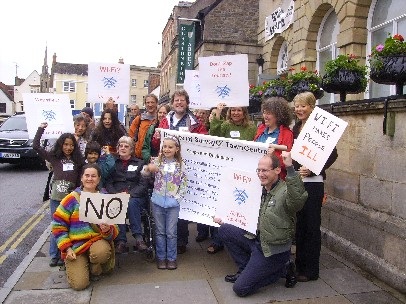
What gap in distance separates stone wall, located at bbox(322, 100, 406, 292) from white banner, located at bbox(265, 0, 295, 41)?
7993mm

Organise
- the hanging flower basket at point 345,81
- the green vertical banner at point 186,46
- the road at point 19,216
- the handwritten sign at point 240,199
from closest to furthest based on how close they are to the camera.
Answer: the handwritten sign at point 240,199
the road at point 19,216
the hanging flower basket at point 345,81
the green vertical banner at point 186,46

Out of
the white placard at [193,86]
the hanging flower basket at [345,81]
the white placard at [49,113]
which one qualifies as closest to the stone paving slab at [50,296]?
the white placard at [49,113]

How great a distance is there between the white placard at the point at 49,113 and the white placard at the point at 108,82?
1.17 meters

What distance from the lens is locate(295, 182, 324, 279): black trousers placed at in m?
4.34

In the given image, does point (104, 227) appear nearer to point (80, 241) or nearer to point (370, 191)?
point (80, 241)

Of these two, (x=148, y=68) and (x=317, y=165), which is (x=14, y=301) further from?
(x=148, y=68)

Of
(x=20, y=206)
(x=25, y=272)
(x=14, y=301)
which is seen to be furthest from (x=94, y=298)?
(x=20, y=206)

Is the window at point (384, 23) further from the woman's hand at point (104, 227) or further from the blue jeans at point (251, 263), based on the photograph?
the woman's hand at point (104, 227)

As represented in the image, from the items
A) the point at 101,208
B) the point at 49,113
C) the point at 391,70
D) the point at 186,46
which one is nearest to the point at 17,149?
the point at 49,113

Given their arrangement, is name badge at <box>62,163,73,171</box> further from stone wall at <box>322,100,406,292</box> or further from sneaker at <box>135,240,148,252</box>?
stone wall at <box>322,100,406,292</box>

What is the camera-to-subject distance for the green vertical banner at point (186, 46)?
2394 cm

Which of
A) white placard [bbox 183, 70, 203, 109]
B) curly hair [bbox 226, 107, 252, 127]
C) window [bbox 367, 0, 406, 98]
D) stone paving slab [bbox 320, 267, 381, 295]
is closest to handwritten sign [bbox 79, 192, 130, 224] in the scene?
curly hair [bbox 226, 107, 252, 127]

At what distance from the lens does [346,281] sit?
14.4 feet

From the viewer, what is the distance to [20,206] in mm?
8492
